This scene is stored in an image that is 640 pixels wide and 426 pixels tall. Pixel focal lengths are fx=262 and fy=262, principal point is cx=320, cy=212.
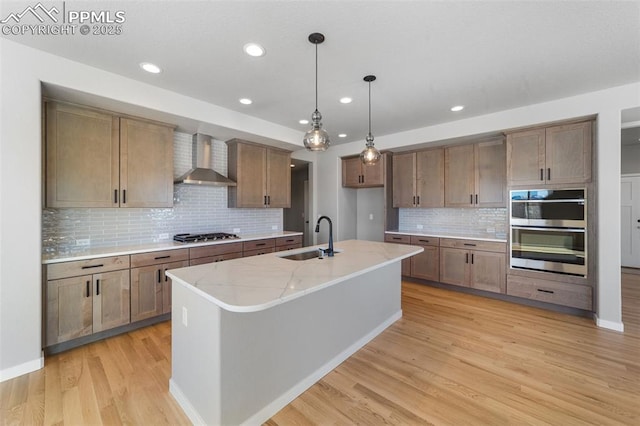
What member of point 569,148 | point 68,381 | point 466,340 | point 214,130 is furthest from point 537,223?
point 68,381

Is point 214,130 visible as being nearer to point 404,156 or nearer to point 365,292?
point 365,292

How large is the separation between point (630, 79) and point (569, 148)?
79cm

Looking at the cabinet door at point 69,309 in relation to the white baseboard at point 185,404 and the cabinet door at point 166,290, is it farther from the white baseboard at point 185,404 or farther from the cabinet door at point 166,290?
the white baseboard at point 185,404

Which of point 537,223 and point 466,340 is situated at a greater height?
point 537,223

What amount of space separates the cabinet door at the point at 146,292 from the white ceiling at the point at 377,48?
6.78ft

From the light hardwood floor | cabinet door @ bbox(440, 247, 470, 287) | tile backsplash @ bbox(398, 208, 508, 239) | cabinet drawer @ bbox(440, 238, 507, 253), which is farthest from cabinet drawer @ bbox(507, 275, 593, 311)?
tile backsplash @ bbox(398, 208, 508, 239)

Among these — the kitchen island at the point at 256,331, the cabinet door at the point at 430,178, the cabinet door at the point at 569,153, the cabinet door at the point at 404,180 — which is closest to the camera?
the kitchen island at the point at 256,331

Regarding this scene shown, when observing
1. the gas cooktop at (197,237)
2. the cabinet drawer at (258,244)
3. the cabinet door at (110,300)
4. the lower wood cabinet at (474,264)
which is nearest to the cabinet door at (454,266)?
the lower wood cabinet at (474,264)

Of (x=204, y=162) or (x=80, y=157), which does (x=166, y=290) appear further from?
(x=204, y=162)

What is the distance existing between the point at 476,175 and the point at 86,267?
516cm

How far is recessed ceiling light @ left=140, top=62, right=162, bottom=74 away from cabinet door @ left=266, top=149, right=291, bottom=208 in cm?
211

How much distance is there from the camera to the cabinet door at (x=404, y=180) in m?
4.83

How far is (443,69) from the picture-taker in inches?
97.9

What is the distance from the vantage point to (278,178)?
4668 mm
